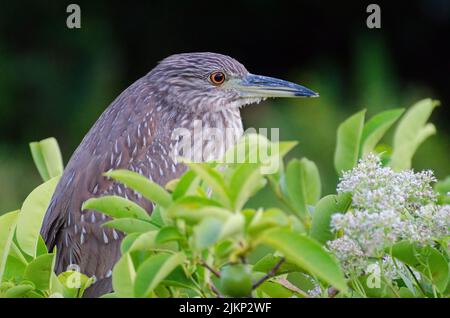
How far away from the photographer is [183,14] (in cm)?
877

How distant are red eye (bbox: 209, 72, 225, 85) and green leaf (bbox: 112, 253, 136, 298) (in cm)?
212

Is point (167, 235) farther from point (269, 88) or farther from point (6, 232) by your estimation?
point (269, 88)

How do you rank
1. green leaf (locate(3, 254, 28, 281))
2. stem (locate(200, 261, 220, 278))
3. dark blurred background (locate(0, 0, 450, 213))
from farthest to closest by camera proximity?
dark blurred background (locate(0, 0, 450, 213)) < green leaf (locate(3, 254, 28, 281)) < stem (locate(200, 261, 220, 278))

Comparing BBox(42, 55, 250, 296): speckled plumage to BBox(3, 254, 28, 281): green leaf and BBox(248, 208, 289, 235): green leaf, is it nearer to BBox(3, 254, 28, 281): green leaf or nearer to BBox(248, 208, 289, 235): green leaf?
BBox(3, 254, 28, 281): green leaf

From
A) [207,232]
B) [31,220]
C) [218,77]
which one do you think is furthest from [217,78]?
[207,232]

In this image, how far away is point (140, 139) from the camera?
347cm

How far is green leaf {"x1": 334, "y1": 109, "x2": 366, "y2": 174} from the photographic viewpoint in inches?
90.6

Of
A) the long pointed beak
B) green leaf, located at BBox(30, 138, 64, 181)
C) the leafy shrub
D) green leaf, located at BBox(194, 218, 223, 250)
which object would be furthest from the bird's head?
green leaf, located at BBox(194, 218, 223, 250)

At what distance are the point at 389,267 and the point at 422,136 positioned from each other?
623 millimetres

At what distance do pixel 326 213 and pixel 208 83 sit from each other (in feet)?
6.17

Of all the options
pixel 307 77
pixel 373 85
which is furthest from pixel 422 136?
pixel 307 77

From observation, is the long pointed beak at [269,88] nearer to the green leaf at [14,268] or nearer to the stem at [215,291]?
the green leaf at [14,268]

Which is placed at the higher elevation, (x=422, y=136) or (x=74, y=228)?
(x=422, y=136)
